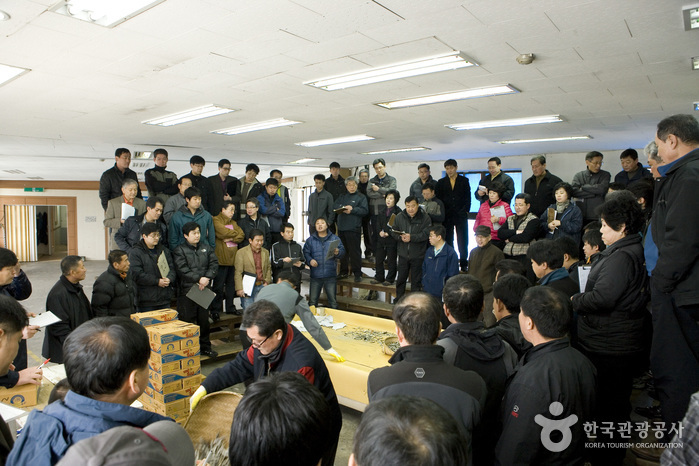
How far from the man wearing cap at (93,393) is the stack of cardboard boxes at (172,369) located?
2.48 metres

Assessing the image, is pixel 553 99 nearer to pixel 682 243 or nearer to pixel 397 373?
pixel 682 243

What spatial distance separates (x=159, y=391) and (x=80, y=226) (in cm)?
1530

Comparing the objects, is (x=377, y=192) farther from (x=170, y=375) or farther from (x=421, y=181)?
(x=170, y=375)

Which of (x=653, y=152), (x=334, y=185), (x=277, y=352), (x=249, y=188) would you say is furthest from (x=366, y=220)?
(x=277, y=352)

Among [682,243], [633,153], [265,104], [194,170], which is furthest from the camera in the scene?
[194,170]

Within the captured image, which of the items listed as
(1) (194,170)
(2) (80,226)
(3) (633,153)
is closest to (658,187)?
(3) (633,153)

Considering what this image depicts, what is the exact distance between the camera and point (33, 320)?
3.53 m

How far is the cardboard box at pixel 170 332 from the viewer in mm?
3824

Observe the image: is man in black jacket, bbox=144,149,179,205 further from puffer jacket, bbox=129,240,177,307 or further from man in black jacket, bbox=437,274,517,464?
man in black jacket, bbox=437,274,517,464

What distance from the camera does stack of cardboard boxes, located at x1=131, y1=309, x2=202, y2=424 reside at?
12.5 feet

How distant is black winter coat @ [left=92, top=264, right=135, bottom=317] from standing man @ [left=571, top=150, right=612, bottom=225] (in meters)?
6.00

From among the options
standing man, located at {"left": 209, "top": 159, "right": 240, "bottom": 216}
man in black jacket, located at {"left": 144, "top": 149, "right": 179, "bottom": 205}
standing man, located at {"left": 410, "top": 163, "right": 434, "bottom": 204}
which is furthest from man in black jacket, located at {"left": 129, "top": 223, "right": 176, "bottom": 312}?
standing man, located at {"left": 410, "top": 163, "right": 434, "bottom": 204}

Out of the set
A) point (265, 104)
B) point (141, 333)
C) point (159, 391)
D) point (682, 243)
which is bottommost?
point (159, 391)

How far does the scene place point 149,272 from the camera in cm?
496
